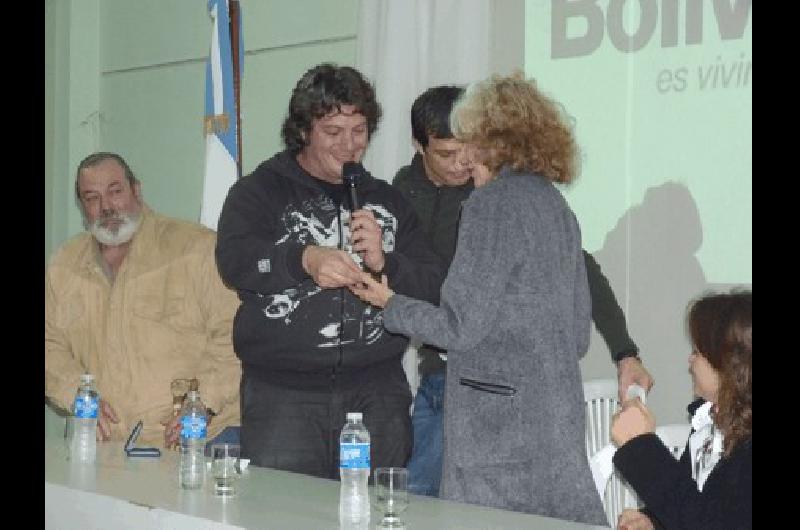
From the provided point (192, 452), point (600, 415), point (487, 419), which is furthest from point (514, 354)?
point (600, 415)

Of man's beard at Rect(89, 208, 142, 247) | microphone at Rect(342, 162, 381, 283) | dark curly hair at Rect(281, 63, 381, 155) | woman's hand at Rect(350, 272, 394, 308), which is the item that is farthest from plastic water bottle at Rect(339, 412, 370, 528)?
man's beard at Rect(89, 208, 142, 247)

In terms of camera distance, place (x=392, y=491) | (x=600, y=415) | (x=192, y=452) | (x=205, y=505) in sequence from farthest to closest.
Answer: (x=600, y=415)
(x=192, y=452)
(x=205, y=505)
(x=392, y=491)

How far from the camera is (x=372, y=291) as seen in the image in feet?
8.85

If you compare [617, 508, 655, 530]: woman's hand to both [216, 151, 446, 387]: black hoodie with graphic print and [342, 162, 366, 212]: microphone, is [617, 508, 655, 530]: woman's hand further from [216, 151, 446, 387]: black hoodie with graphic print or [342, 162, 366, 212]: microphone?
[342, 162, 366, 212]: microphone

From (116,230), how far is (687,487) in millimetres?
2240

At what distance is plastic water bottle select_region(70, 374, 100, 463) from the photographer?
2.94 meters

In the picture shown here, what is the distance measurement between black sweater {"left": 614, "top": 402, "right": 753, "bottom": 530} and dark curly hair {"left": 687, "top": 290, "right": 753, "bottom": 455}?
0.04 metres

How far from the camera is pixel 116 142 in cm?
582

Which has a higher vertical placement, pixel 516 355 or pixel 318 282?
pixel 318 282

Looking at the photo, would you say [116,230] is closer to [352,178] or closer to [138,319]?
[138,319]

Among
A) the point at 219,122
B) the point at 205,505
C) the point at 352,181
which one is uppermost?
the point at 219,122

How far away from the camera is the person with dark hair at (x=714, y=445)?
1.89 m

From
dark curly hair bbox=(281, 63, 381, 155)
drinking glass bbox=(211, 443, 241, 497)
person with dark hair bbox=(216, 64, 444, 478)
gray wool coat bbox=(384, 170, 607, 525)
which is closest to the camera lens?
gray wool coat bbox=(384, 170, 607, 525)

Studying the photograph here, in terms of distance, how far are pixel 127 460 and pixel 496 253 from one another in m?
1.22
